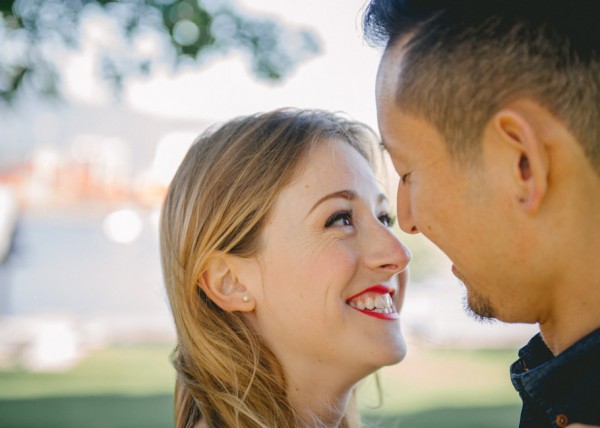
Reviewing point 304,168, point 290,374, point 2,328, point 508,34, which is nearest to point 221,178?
point 304,168

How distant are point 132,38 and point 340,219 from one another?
3.63m

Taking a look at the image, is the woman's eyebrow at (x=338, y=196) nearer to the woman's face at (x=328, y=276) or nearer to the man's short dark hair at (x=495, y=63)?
the woman's face at (x=328, y=276)

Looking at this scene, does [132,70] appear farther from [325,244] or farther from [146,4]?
[325,244]

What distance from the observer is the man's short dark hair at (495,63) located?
5.78 feet

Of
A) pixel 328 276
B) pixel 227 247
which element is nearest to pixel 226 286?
pixel 227 247

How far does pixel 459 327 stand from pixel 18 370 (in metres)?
11.9

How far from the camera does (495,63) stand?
184cm

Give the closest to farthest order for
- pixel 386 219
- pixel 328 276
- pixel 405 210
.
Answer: pixel 405 210 < pixel 328 276 < pixel 386 219

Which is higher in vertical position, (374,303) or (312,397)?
(374,303)

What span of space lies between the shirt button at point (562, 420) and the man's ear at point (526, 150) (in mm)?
473

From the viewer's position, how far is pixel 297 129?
3.05 metres

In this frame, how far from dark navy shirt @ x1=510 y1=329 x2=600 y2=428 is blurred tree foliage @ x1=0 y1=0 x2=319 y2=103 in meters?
4.52

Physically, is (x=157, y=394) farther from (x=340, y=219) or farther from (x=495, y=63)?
(x=495, y=63)

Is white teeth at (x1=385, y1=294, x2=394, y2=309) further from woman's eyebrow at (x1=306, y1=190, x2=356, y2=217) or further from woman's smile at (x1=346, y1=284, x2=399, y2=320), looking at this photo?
woman's eyebrow at (x1=306, y1=190, x2=356, y2=217)
